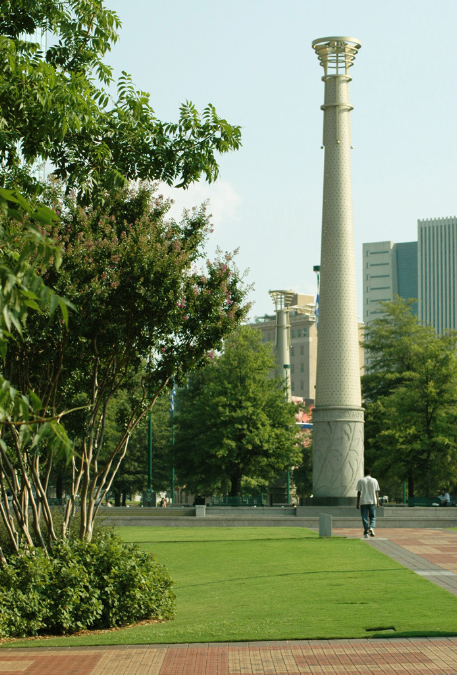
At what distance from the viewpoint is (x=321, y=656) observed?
9.30 m

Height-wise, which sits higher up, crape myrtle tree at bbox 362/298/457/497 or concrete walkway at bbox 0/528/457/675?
crape myrtle tree at bbox 362/298/457/497

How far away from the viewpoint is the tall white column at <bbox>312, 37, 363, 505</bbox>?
130 ft

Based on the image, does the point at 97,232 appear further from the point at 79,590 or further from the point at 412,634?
the point at 412,634

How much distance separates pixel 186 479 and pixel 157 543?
30.0 meters

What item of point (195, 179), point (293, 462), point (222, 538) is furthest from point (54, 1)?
point (293, 462)

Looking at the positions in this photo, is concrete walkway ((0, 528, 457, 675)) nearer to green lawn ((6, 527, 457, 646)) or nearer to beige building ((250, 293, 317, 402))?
green lawn ((6, 527, 457, 646))

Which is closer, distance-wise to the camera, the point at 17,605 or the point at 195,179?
the point at 17,605

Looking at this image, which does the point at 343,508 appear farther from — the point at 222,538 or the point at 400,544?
the point at 400,544

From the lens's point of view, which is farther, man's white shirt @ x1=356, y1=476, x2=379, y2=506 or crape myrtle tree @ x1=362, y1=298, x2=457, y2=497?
crape myrtle tree @ x1=362, y1=298, x2=457, y2=497

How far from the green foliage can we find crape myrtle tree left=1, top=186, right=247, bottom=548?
2.92 feet

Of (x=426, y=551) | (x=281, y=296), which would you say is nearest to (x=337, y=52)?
(x=426, y=551)

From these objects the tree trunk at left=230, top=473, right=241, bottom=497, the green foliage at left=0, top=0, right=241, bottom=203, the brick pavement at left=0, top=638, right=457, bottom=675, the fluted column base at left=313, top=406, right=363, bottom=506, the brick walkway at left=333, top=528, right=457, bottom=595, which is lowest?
the brick pavement at left=0, top=638, right=457, bottom=675

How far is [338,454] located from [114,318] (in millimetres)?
27996

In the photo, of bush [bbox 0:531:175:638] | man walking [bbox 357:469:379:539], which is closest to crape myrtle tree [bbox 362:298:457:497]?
man walking [bbox 357:469:379:539]
